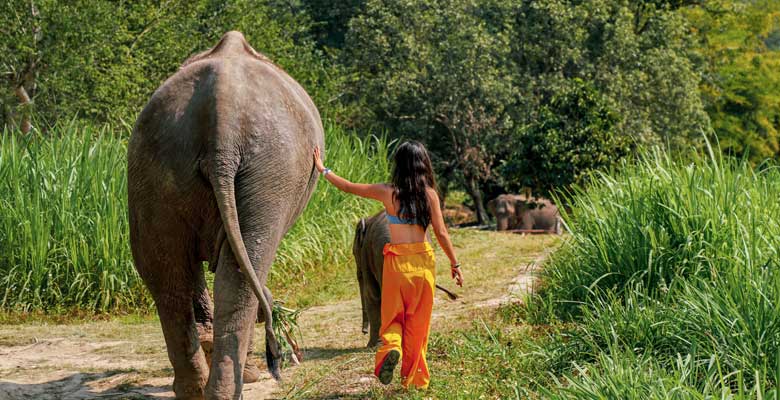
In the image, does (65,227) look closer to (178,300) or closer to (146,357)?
(146,357)

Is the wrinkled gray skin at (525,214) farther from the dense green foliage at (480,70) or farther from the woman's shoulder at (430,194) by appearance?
the woman's shoulder at (430,194)

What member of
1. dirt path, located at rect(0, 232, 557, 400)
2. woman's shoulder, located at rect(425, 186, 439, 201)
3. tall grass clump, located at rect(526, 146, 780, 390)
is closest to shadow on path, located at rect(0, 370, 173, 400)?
dirt path, located at rect(0, 232, 557, 400)

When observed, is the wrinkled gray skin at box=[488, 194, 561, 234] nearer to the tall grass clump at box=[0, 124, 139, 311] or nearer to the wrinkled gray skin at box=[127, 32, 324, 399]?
the tall grass clump at box=[0, 124, 139, 311]

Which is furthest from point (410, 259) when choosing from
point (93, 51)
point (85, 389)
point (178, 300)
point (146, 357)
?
point (93, 51)

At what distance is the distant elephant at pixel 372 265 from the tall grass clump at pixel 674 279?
1198mm

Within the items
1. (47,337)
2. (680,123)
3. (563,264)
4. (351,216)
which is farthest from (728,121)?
(47,337)

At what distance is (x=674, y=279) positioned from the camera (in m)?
5.47

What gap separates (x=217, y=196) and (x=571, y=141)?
11.5m

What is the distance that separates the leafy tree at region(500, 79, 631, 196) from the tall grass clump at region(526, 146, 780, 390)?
641 cm

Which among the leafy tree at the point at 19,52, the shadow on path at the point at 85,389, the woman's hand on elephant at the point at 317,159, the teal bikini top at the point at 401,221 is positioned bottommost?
the shadow on path at the point at 85,389

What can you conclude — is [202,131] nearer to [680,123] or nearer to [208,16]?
[208,16]

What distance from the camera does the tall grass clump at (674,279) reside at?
4441 millimetres

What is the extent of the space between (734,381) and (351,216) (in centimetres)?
813

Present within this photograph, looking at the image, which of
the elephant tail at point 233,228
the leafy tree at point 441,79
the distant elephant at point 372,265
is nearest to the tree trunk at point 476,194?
the leafy tree at point 441,79
